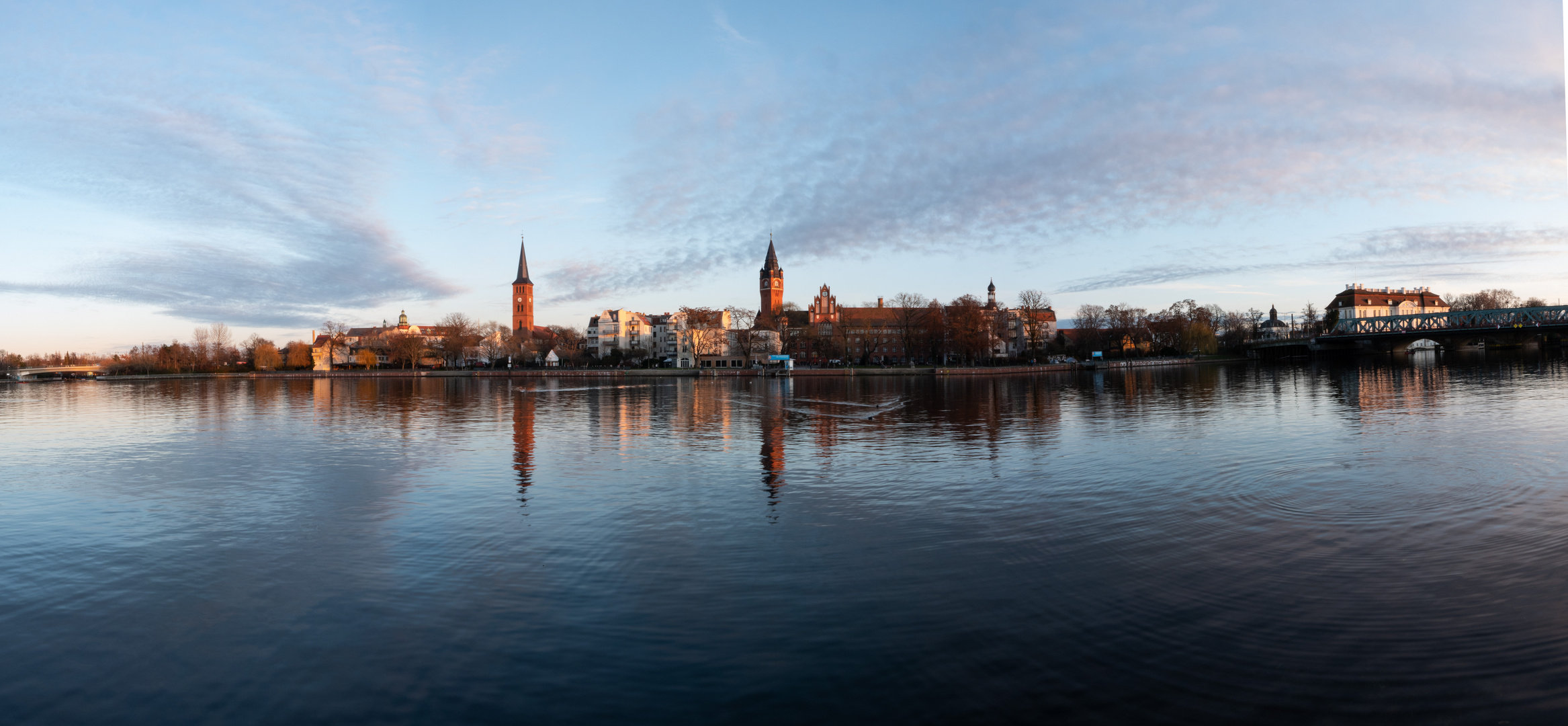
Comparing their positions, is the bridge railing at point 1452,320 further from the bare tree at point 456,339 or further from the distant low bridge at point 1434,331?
the bare tree at point 456,339

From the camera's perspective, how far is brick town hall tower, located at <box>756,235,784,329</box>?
477 ft

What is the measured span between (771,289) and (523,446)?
127m

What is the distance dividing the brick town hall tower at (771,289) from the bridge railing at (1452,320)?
304ft

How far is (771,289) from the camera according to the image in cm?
14675

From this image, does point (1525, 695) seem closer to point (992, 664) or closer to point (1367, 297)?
point (992, 664)

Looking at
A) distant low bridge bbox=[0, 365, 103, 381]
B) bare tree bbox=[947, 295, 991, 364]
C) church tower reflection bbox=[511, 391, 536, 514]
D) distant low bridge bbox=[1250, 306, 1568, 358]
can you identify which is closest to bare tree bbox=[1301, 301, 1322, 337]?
distant low bridge bbox=[1250, 306, 1568, 358]

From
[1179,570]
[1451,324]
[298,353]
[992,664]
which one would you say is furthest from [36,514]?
[1451,324]

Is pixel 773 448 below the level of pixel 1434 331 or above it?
below

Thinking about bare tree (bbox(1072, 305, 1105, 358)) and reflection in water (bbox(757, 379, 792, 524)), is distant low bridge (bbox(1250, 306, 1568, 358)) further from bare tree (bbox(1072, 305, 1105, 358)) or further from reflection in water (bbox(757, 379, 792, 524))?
reflection in water (bbox(757, 379, 792, 524))

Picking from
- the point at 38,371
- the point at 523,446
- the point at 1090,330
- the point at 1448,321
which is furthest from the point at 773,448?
the point at 38,371

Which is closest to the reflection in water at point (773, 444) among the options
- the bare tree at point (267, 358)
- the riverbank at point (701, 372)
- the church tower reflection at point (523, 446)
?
the church tower reflection at point (523, 446)

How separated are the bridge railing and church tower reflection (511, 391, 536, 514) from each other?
121 meters

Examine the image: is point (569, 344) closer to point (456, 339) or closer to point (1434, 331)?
point (456, 339)

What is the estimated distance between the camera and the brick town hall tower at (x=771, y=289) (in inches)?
5728
